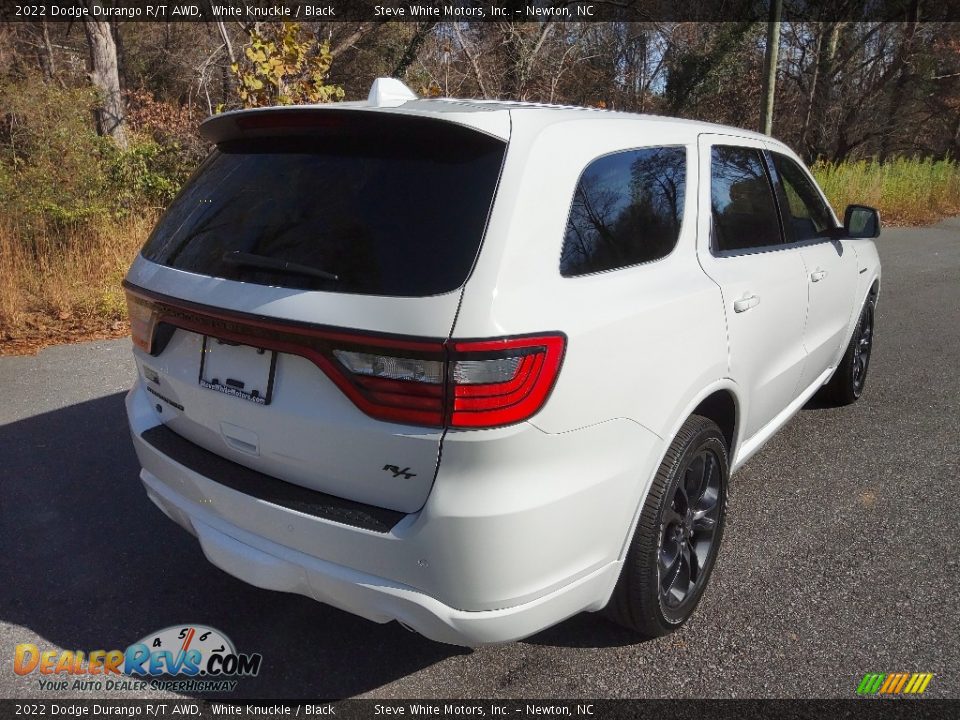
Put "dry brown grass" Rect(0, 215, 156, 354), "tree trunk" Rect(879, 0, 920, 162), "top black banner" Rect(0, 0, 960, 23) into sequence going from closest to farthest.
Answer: "dry brown grass" Rect(0, 215, 156, 354) < "top black banner" Rect(0, 0, 960, 23) < "tree trunk" Rect(879, 0, 920, 162)

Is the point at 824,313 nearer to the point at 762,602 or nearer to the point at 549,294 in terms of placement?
the point at 762,602

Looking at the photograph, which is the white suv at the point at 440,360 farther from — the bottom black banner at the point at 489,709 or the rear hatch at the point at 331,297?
the bottom black banner at the point at 489,709

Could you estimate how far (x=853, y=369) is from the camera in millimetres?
4750

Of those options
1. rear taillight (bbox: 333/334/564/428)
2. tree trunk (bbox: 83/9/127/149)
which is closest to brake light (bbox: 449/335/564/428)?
rear taillight (bbox: 333/334/564/428)

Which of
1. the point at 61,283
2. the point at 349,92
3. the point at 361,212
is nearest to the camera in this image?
the point at 361,212

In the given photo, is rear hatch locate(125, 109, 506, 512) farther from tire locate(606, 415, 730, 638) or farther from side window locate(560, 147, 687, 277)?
tire locate(606, 415, 730, 638)

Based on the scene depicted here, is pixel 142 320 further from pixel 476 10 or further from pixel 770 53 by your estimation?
pixel 476 10

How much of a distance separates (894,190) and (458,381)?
58.5 ft

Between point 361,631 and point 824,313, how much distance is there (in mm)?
2808

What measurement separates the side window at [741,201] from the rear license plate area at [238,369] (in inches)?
67.7

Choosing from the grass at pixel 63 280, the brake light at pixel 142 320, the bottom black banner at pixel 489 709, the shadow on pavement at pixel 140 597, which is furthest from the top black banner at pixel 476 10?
the bottom black banner at pixel 489 709

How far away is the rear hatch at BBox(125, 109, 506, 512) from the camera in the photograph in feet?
6.10

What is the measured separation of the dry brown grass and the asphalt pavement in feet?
7.39

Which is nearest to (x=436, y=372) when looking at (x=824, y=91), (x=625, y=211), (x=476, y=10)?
(x=625, y=211)
